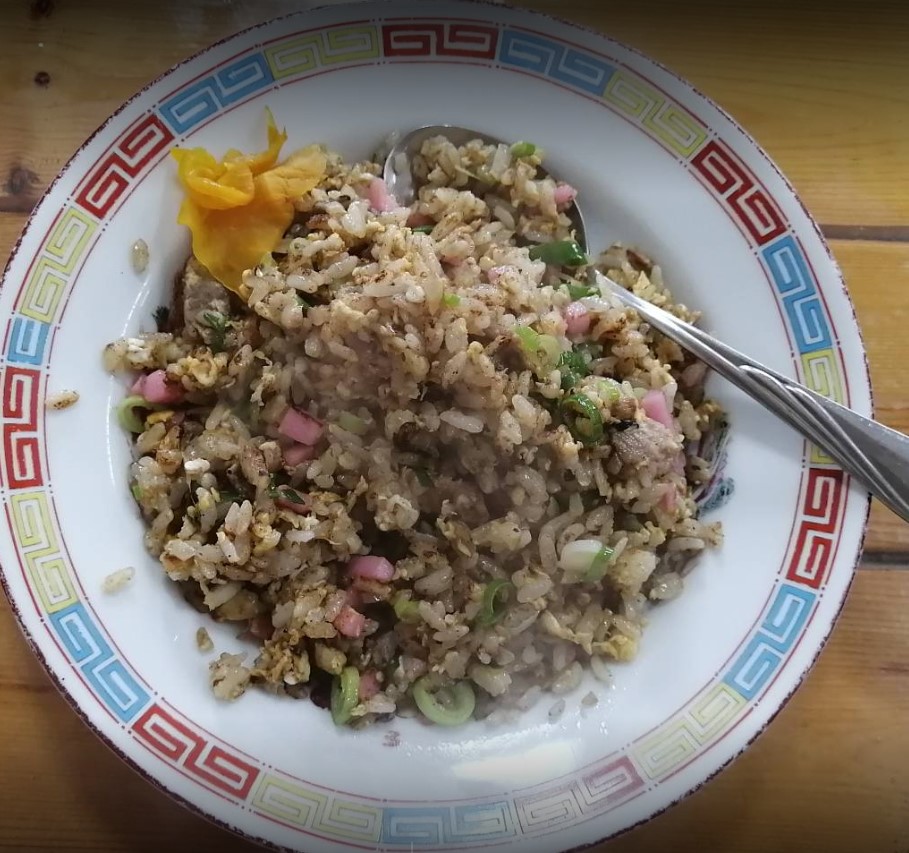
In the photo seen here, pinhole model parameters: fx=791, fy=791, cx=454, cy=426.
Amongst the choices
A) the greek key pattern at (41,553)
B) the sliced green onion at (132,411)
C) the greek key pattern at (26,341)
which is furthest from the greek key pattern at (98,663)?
the greek key pattern at (26,341)

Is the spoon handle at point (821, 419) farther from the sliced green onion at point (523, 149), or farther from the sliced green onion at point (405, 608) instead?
the sliced green onion at point (405, 608)

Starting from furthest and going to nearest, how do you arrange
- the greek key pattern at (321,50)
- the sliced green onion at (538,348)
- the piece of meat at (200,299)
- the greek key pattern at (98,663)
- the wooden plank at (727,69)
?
1. the wooden plank at (727,69)
2. the greek key pattern at (321,50)
3. the piece of meat at (200,299)
4. the sliced green onion at (538,348)
5. the greek key pattern at (98,663)

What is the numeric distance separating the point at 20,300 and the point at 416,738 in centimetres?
120

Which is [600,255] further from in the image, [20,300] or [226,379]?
[20,300]

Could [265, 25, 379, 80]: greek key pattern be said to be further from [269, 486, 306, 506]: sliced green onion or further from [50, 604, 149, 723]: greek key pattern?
[50, 604, 149, 723]: greek key pattern

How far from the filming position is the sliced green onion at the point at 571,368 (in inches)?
65.2

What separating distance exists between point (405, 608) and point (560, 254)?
0.87 meters

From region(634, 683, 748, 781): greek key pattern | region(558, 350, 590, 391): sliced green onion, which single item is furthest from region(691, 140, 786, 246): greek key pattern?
region(634, 683, 748, 781): greek key pattern

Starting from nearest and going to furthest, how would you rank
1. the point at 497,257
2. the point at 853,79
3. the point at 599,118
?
the point at 497,257 < the point at 599,118 < the point at 853,79

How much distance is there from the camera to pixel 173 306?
5.79 feet

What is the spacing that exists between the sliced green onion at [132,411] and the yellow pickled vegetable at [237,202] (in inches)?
12.1

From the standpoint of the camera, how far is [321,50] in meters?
1.82

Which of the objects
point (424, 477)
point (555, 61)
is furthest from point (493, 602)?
point (555, 61)

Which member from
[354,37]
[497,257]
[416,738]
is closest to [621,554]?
[416,738]
